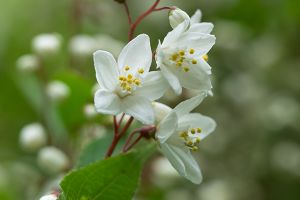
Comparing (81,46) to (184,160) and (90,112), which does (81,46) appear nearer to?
(90,112)

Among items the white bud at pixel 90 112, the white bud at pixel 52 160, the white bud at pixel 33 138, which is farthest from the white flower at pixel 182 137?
the white bud at pixel 33 138

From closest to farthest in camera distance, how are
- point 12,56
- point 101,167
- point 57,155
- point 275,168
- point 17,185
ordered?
point 101,167 → point 57,155 → point 17,185 → point 12,56 → point 275,168

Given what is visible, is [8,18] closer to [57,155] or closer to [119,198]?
[57,155]

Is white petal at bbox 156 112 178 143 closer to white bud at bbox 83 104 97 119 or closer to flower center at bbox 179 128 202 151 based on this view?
flower center at bbox 179 128 202 151

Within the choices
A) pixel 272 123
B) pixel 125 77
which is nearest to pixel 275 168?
pixel 272 123

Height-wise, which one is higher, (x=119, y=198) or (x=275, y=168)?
(x=119, y=198)

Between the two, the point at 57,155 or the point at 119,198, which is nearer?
the point at 119,198
